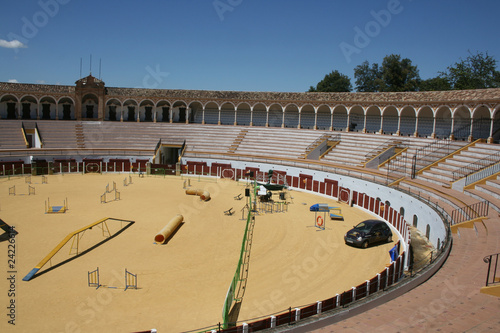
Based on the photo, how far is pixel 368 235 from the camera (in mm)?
18266

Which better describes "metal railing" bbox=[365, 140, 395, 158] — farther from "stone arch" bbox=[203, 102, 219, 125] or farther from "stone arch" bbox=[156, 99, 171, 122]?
"stone arch" bbox=[156, 99, 171, 122]

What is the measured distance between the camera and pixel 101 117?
48.9 metres

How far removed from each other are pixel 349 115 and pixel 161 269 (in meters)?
35.6

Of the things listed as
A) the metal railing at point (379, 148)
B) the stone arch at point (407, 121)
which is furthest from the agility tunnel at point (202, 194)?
the stone arch at point (407, 121)

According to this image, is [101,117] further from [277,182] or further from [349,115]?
[349,115]

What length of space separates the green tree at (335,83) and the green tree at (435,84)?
525 inches

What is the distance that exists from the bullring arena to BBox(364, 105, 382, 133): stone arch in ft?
0.53

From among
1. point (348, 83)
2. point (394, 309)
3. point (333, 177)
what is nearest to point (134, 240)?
point (394, 309)

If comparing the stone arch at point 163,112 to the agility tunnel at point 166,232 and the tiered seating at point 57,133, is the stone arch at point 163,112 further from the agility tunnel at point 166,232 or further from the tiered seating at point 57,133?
the agility tunnel at point 166,232

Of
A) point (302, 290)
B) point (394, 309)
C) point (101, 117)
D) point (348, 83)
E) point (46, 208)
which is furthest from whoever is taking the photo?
point (348, 83)

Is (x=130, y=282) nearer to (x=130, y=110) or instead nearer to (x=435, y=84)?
(x=130, y=110)

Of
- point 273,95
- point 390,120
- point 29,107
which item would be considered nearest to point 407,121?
point 390,120

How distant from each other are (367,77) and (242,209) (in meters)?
56.4

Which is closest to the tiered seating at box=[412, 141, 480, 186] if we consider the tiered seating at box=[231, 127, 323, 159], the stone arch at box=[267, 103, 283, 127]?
the tiered seating at box=[231, 127, 323, 159]
